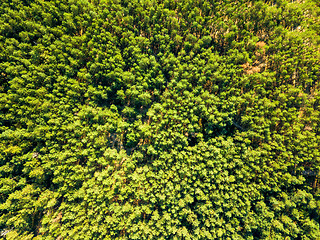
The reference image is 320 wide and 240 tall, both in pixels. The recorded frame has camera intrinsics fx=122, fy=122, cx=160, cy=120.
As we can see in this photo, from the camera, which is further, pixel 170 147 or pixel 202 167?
pixel 170 147

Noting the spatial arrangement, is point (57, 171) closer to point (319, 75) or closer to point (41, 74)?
point (41, 74)

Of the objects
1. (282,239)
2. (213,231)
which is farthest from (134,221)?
(282,239)

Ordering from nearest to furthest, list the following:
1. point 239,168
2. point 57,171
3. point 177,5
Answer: point 57,171 < point 239,168 < point 177,5

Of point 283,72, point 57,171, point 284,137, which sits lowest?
point 57,171

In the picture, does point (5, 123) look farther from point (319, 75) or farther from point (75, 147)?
point (319, 75)

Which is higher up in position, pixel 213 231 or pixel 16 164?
pixel 213 231

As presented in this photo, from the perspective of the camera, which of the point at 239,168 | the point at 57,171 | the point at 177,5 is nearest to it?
the point at 57,171
